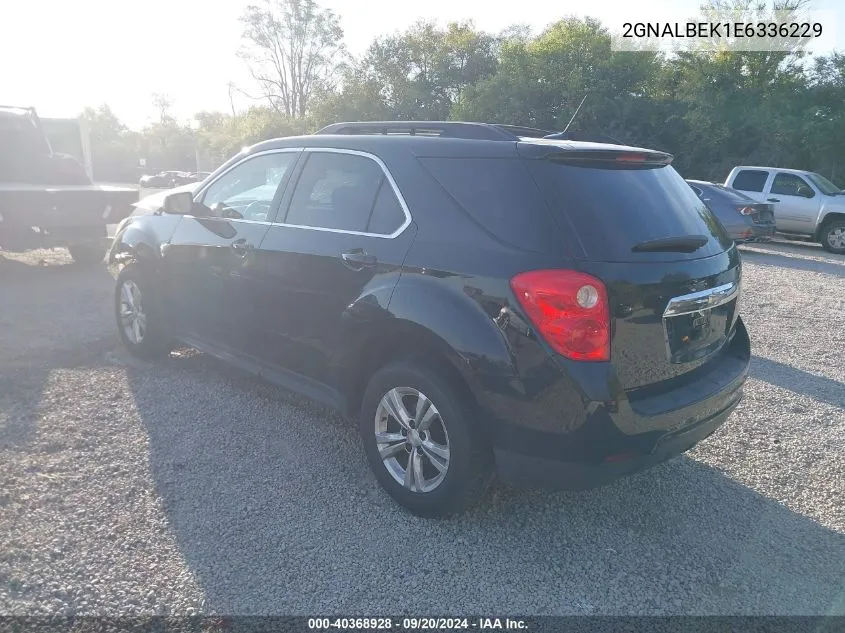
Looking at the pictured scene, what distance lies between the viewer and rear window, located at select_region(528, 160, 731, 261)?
9.53ft

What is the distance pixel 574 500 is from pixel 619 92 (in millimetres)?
25516

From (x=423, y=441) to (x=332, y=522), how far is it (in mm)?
606

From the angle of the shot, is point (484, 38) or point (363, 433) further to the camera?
point (484, 38)

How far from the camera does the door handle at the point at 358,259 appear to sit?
346 centimetres

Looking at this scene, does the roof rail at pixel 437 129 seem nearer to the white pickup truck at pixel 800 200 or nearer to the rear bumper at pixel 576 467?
the rear bumper at pixel 576 467

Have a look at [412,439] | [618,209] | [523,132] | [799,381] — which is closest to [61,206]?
[523,132]

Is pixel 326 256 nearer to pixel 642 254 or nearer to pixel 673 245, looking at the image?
pixel 642 254

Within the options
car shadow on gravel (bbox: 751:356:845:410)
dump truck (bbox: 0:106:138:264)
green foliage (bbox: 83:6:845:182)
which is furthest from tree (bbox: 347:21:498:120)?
car shadow on gravel (bbox: 751:356:845:410)

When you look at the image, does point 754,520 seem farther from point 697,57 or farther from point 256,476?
point 697,57

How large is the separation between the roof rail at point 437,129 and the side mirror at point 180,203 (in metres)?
1.15

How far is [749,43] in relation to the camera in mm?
27672

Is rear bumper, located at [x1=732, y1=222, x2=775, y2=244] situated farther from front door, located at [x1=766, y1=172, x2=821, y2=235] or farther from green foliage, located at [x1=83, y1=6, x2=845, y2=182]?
green foliage, located at [x1=83, y1=6, x2=845, y2=182]

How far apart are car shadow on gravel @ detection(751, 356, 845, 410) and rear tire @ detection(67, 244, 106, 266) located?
8556 mm

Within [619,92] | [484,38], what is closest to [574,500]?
[619,92]
